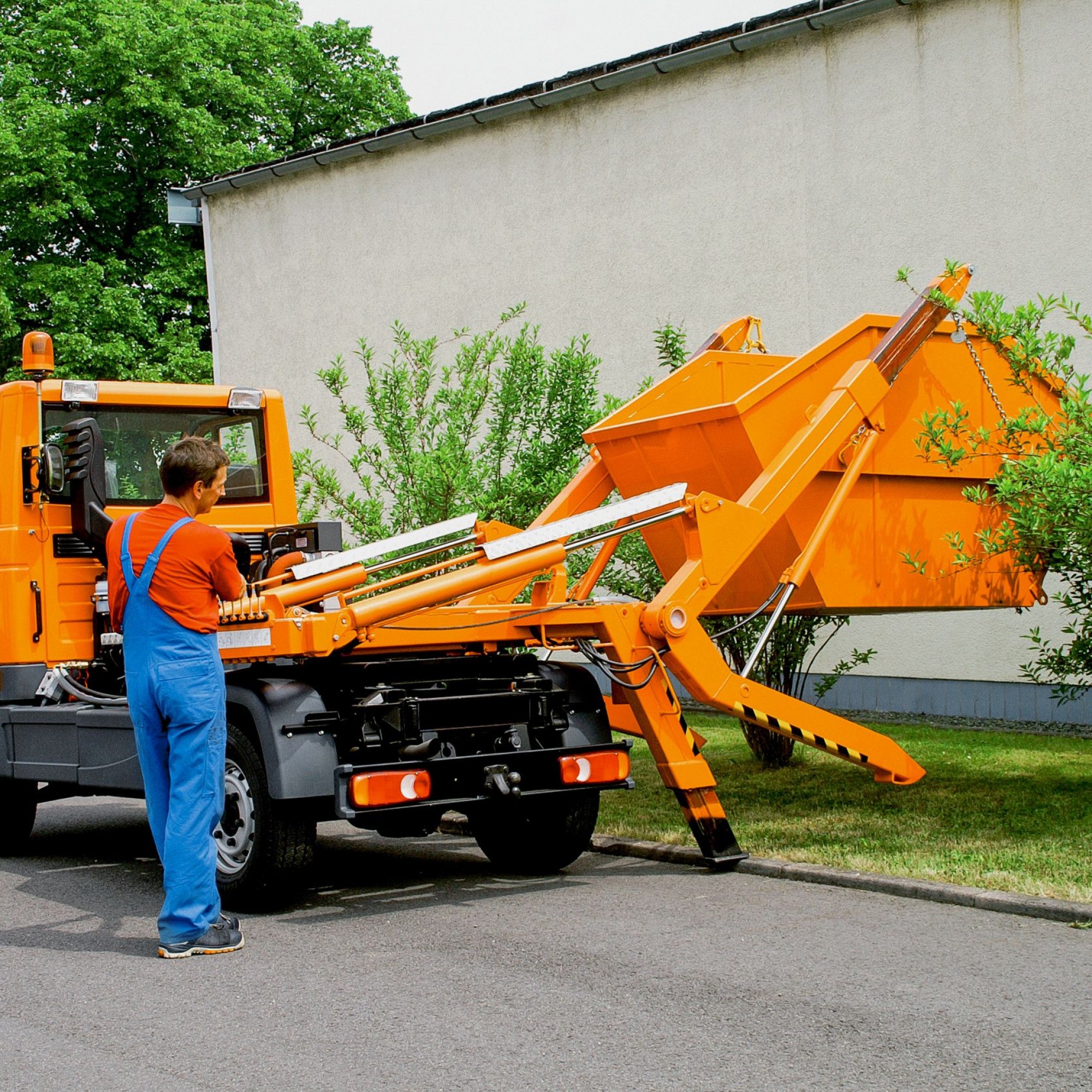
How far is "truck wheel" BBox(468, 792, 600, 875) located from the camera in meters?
7.59

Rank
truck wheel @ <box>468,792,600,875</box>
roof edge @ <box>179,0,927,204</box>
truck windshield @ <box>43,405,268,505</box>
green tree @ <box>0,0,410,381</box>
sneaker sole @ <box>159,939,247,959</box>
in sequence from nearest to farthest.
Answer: sneaker sole @ <box>159,939,247,959</box>
truck wheel @ <box>468,792,600,875</box>
truck windshield @ <box>43,405,268,505</box>
roof edge @ <box>179,0,927,204</box>
green tree @ <box>0,0,410,381</box>

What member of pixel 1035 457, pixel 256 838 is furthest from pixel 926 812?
pixel 256 838

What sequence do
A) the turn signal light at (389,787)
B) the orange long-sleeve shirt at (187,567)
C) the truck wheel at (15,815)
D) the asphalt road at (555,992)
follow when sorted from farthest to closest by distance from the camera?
the truck wheel at (15,815) → the turn signal light at (389,787) → the orange long-sleeve shirt at (187,567) → the asphalt road at (555,992)

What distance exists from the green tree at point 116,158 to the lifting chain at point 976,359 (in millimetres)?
19015

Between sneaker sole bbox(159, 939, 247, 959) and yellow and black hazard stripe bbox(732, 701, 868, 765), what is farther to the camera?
yellow and black hazard stripe bbox(732, 701, 868, 765)

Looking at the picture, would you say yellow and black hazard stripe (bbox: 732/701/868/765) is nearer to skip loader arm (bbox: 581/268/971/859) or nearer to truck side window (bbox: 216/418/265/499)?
skip loader arm (bbox: 581/268/971/859)

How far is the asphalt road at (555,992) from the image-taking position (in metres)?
4.41

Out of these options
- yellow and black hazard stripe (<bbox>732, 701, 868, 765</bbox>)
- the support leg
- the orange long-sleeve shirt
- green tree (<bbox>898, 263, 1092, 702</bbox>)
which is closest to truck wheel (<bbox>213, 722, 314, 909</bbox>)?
the orange long-sleeve shirt

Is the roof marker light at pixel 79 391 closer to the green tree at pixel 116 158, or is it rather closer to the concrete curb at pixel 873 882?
the concrete curb at pixel 873 882

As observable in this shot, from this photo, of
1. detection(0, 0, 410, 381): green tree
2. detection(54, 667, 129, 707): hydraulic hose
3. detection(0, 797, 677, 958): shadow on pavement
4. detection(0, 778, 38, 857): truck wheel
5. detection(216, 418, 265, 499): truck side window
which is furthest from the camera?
detection(0, 0, 410, 381): green tree

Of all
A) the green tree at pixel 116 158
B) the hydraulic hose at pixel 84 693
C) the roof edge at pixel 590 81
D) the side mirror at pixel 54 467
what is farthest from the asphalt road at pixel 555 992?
the green tree at pixel 116 158

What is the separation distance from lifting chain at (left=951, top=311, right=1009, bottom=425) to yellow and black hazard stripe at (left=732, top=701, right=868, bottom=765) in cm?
217

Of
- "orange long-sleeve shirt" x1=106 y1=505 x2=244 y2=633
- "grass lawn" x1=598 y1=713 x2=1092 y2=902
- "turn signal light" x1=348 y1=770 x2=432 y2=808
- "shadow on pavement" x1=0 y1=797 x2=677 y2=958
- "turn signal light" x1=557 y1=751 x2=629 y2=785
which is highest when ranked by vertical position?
"orange long-sleeve shirt" x1=106 y1=505 x2=244 y2=633

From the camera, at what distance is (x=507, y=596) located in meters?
8.68
